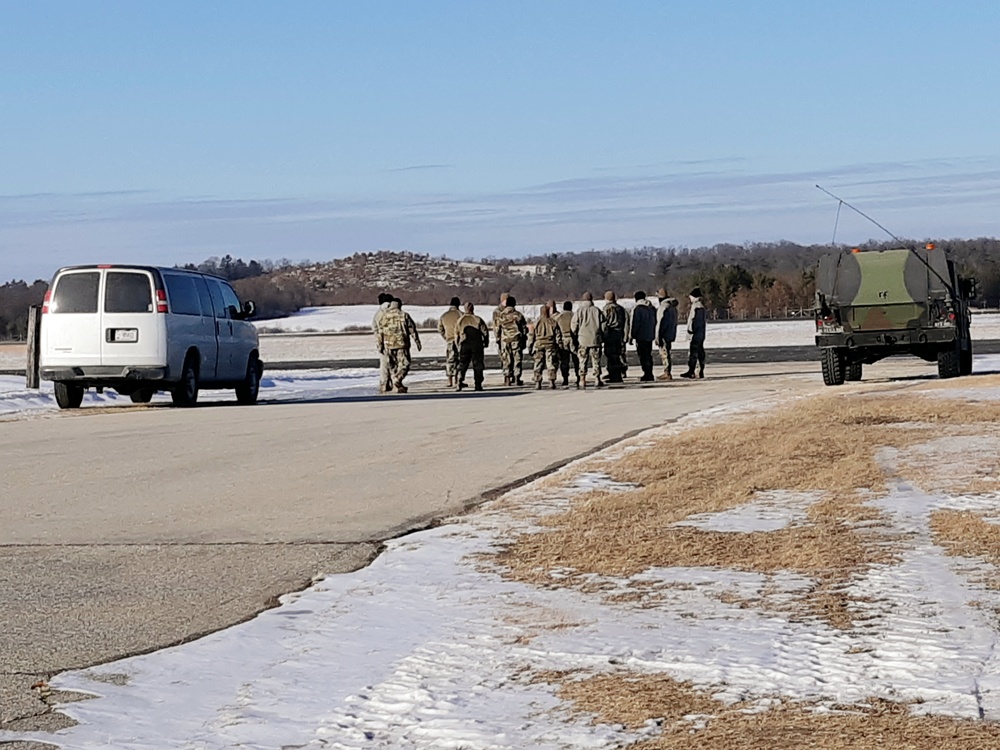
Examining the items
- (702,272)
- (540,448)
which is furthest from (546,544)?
(702,272)

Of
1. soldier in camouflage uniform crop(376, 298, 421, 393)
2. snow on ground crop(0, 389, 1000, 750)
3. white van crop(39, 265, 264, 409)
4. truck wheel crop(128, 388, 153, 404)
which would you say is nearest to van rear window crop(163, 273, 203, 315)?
white van crop(39, 265, 264, 409)

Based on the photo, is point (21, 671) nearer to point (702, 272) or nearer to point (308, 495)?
point (308, 495)

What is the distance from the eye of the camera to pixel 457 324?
1110 inches

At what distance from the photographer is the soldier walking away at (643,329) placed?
95.3ft

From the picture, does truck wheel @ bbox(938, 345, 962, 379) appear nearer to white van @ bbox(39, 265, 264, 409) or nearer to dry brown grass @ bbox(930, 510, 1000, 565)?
white van @ bbox(39, 265, 264, 409)

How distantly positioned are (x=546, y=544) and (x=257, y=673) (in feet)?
9.48

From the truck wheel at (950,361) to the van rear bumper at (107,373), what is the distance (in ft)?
40.9

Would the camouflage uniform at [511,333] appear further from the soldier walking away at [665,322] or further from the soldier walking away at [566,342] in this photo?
the soldier walking away at [665,322]

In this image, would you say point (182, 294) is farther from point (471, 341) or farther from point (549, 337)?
point (549, 337)

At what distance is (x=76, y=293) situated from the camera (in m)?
20.9

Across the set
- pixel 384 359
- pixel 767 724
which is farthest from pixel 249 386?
pixel 767 724

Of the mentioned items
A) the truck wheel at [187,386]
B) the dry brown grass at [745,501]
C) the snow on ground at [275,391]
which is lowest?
the snow on ground at [275,391]

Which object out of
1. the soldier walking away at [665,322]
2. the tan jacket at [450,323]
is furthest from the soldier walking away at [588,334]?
the tan jacket at [450,323]

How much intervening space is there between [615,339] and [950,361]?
6719mm
